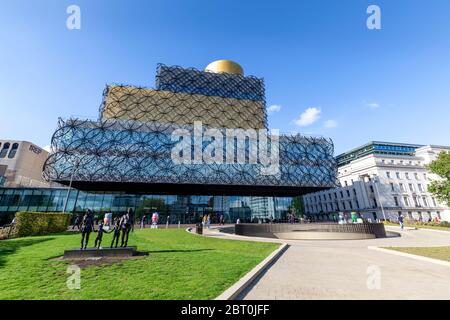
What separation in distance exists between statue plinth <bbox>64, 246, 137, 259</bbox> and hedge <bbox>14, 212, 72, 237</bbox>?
47.4 feet

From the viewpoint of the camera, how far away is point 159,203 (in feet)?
160

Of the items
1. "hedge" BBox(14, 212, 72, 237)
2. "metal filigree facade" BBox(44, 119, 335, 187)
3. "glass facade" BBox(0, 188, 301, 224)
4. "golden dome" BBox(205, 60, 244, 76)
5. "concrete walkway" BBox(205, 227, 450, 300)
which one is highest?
"golden dome" BBox(205, 60, 244, 76)

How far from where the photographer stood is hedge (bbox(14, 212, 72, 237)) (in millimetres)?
18438

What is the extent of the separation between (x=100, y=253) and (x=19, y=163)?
83.0 meters

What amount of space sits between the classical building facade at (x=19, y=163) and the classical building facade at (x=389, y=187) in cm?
9597

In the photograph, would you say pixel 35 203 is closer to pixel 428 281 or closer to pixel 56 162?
pixel 56 162

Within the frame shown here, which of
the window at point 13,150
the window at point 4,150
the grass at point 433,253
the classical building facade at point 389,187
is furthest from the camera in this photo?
the window at point 13,150

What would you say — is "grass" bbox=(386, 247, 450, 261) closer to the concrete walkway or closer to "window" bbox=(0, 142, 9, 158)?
the concrete walkway

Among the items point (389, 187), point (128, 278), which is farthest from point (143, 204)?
point (389, 187)

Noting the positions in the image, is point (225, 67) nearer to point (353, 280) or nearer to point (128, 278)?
point (353, 280)

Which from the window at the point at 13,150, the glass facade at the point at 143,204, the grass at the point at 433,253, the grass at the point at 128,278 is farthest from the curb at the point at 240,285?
the window at the point at 13,150

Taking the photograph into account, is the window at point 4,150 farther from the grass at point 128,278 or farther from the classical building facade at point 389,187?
the classical building facade at point 389,187

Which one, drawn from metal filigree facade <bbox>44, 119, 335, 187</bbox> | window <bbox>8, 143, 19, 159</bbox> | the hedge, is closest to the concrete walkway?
the hedge

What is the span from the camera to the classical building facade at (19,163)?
6197cm
